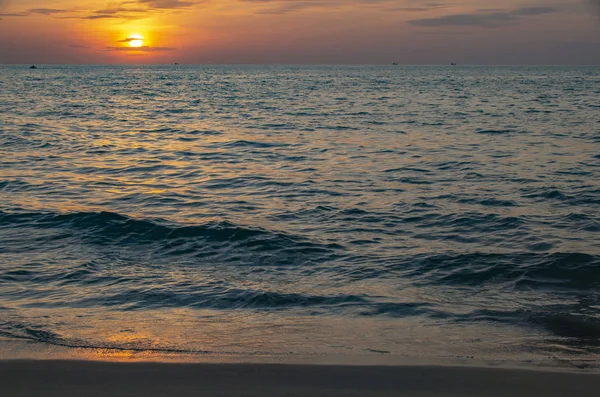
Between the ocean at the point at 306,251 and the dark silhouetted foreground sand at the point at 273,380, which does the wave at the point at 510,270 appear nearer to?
the ocean at the point at 306,251

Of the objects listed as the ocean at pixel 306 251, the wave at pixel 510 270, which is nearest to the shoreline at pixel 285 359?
the ocean at pixel 306 251

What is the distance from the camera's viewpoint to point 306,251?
12523mm

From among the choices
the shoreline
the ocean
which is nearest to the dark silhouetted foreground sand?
the shoreline

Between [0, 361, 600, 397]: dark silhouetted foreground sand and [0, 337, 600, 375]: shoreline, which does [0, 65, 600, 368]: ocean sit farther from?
[0, 361, 600, 397]: dark silhouetted foreground sand

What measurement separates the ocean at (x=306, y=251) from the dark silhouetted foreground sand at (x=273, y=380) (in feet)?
1.62

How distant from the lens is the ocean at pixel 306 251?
26.1 ft

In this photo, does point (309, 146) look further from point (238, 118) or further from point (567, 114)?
point (567, 114)

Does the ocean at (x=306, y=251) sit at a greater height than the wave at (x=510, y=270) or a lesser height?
greater

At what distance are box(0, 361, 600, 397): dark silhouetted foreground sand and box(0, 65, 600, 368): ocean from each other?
493 millimetres

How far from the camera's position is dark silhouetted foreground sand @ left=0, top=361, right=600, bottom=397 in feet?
19.9

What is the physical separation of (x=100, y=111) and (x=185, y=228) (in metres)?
39.8

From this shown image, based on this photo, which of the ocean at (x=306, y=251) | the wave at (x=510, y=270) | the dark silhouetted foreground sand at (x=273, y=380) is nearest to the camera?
the dark silhouetted foreground sand at (x=273, y=380)

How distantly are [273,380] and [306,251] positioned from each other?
6.22 m

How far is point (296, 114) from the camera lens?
151 ft
